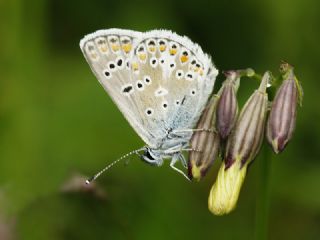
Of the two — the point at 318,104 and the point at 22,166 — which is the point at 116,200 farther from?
the point at 318,104

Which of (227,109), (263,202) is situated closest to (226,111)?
(227,109)

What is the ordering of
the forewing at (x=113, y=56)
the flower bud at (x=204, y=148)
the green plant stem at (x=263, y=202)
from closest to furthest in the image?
1. the green plant stem at (x=263, y=202)
2. the flower bud at (x=204, y=148)
3. the forewing at (x=113, y=56)

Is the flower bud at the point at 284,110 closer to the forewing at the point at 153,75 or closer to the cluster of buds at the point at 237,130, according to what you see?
the cluster of buds at the point at 237,130

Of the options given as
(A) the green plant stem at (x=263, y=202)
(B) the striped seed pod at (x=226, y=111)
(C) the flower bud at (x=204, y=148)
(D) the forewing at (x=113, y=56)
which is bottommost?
(A) the green plant stem at (x=263, y=202)

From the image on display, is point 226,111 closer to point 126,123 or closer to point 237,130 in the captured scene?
point 237,130

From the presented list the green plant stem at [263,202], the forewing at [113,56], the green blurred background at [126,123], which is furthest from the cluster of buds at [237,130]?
the green blurred background at [126,123]

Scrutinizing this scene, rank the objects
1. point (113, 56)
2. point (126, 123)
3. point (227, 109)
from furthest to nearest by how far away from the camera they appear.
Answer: point (126, 123) → point (113, 56) → point (227, 109)

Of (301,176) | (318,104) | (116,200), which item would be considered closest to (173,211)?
(116,200)
